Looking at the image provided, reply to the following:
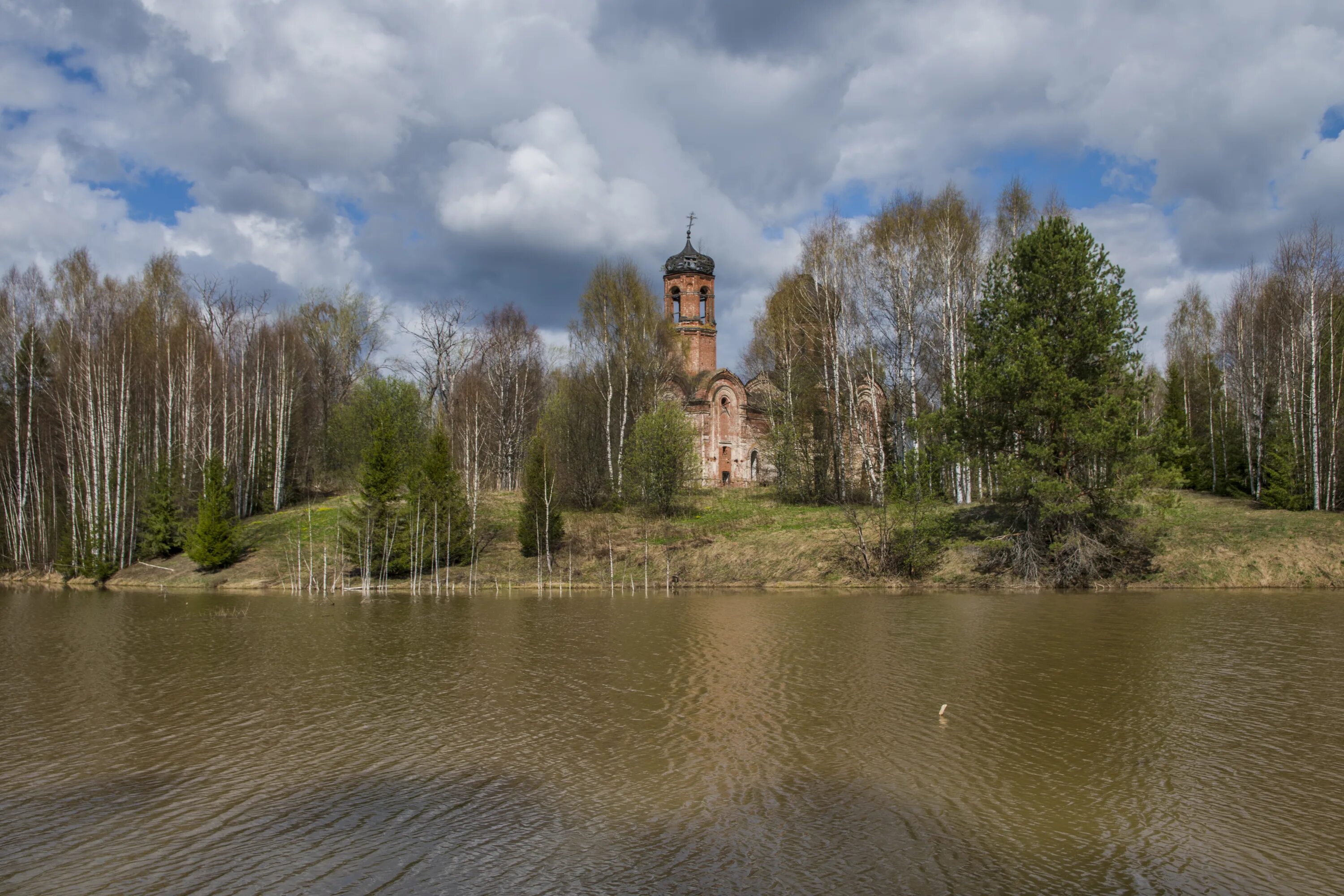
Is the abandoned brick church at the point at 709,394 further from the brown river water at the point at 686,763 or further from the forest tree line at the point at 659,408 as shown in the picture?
the brown river water at the point at 686,763

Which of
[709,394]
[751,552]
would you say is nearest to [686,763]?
[751,552]

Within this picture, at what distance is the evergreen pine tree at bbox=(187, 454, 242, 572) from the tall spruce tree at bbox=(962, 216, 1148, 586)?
24458mm

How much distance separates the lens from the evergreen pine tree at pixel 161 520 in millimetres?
30141

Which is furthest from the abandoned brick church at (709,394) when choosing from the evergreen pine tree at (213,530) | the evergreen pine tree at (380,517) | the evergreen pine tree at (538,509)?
the evergreen pine tree at (213,530)

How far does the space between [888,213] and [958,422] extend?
11.0 metres

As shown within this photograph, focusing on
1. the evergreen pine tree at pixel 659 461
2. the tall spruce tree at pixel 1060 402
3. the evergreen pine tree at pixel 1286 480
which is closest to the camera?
the tall spruce tree at pixel 1060 402

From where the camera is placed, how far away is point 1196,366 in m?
43.3

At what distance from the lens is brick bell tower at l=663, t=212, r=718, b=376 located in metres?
48.1

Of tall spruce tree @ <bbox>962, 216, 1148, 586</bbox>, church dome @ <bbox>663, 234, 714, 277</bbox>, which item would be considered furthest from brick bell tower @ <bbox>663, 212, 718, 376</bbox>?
tall spruce tree @ <bbox>962, 216, 1148, 586</bbox>

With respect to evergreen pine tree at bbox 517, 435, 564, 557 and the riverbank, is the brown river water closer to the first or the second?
the riverbank

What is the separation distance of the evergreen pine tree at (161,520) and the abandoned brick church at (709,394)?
21.5 meters

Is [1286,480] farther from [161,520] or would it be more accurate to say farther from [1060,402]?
[161,520]

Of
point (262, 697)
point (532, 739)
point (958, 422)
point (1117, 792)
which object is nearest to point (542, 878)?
point (532, 739)

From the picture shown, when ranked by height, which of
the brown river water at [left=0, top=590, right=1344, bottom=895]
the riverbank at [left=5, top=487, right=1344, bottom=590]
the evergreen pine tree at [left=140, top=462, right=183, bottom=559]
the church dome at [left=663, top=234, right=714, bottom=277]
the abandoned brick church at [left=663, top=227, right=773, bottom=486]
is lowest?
the brown river water at [left=0, top=590, right=1344, bottom=895]
